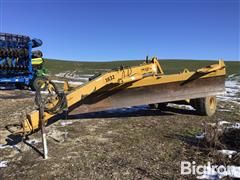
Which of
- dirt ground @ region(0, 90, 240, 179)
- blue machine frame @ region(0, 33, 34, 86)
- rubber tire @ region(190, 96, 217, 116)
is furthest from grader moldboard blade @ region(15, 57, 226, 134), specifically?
blue machine frame @ region(0, 33, 34, 86)

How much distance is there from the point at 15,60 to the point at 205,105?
918cm

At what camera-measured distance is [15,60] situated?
47.0 feet

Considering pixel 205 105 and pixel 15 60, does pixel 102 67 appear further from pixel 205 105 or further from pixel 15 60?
pixel 205 105

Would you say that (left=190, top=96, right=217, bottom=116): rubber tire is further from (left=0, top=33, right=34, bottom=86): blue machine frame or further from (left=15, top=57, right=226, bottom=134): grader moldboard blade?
(left=0, top=33, right=34, bottom=86): blue machine frame

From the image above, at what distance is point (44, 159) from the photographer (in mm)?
5441

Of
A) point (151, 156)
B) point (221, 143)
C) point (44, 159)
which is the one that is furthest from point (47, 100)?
point (221, 143)

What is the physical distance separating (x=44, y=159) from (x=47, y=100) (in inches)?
51.5

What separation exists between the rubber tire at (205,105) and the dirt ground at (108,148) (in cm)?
22

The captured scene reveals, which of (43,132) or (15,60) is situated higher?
(15,60)

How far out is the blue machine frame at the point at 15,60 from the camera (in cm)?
1391

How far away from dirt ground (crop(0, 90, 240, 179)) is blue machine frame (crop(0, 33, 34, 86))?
5353 millimetres

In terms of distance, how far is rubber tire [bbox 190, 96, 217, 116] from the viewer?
9117 mm
